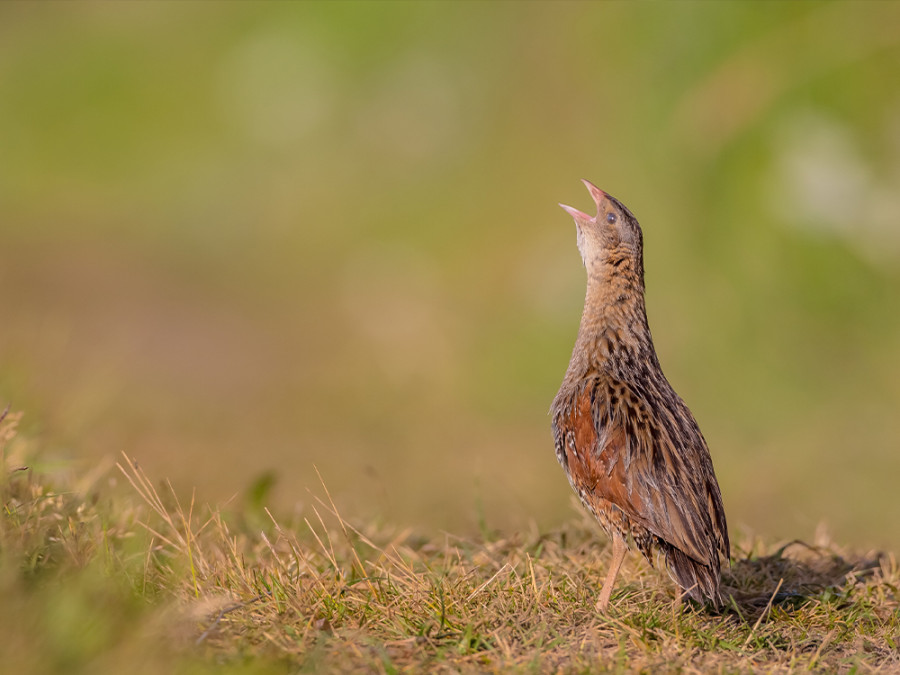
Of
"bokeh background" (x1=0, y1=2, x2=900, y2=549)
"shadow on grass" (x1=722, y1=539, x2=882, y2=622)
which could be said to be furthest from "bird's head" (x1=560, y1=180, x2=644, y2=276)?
"bokeh background" (x1=0, y1=2, x2=900, y2=549)

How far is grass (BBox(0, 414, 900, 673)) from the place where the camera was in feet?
11.4

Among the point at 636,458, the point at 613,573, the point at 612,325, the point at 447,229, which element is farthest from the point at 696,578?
the point at 447,229

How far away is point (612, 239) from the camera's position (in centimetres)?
563

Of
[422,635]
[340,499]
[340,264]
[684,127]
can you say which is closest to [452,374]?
[340,264]

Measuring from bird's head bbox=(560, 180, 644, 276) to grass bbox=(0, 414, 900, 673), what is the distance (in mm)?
1580

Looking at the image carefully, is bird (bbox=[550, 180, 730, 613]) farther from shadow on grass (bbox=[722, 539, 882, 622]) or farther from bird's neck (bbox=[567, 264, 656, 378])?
shadow on grass (bbox=[722, 539, 882, 622])

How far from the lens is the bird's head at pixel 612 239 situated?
5.60 metres

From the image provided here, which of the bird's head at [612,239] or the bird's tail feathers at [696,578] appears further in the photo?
the bird's head at [612,239]

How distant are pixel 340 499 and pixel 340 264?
519 centimetres

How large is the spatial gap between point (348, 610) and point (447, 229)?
416 inches

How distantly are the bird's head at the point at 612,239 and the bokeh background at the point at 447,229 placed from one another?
16.0ft

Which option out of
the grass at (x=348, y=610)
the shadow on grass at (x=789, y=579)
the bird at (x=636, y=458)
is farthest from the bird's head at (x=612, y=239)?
the shadow on grass at (x=789, y=579)

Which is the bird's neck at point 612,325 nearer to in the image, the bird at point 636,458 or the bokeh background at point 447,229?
the bird at point 636,458

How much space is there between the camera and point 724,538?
4770mm
